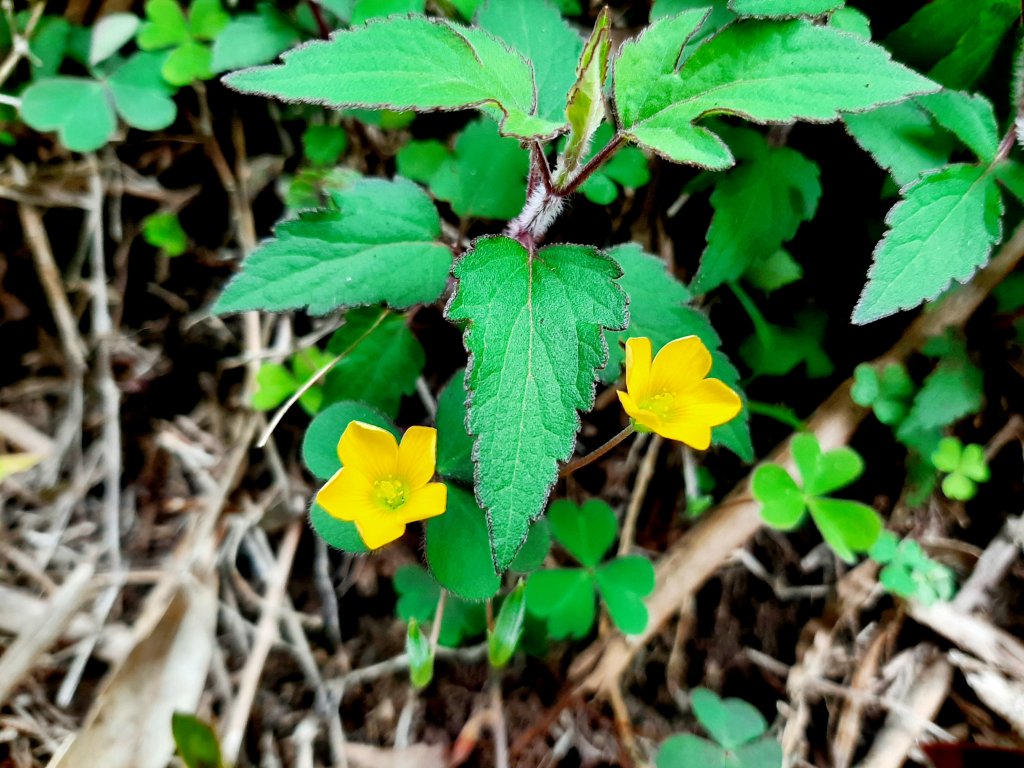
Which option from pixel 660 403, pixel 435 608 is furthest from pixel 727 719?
pixel 660 403

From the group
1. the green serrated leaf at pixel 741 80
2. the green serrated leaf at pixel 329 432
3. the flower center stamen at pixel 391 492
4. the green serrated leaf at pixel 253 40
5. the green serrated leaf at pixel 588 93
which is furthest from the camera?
the green serrated leaf at pixel 253 40

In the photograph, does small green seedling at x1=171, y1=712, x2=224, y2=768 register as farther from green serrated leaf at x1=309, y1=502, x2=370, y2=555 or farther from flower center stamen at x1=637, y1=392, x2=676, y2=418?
flower center stamen at x1=637, y1=392, x2=676, y2=418

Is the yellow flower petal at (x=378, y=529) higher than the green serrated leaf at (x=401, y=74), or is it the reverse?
the green serrated leaf at (x=401, y=74)

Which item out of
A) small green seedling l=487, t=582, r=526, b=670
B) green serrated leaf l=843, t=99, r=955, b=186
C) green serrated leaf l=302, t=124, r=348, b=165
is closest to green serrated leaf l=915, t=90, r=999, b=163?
green serrated leaf l=843, t=99, r=955, b=186

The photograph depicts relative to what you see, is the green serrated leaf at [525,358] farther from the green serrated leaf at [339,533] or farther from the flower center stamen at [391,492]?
the green serrated leaf at [339,533]

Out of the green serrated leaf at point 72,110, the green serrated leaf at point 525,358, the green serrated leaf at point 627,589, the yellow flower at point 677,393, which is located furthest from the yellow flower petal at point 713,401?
the green serrated leaf at point 72,110

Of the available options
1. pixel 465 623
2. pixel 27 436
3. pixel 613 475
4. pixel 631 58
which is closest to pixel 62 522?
pixel 27 436

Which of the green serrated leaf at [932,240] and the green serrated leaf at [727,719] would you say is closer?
the green serrated leaf at [932,240]
